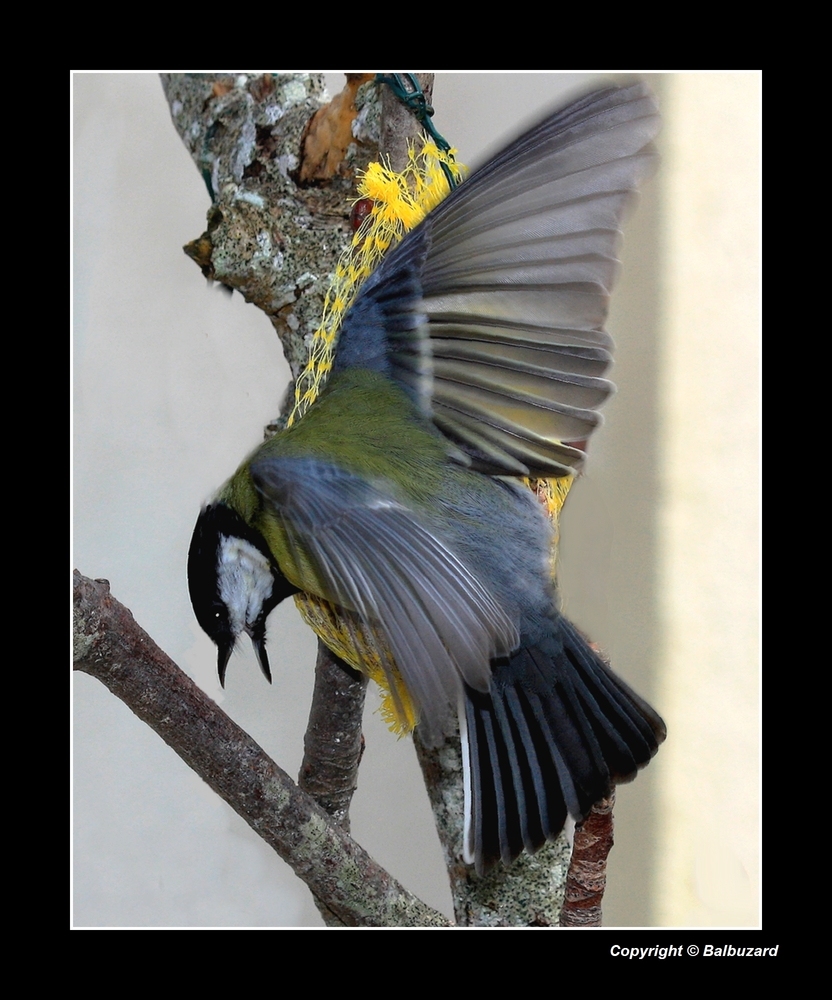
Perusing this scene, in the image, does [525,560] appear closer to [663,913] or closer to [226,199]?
[226,199]

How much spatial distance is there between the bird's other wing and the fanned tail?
82 mm

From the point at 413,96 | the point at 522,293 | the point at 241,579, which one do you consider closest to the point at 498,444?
the point at 522,293

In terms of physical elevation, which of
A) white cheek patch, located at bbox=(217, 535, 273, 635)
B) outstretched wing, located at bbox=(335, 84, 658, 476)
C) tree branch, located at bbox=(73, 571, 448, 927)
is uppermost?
outstretched wing, located at bbox=(335, 84, 658, 476)

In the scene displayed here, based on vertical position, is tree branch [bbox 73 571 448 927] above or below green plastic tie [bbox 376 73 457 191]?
below

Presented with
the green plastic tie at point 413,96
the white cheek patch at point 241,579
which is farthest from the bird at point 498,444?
the green plastic tie at point 413,96

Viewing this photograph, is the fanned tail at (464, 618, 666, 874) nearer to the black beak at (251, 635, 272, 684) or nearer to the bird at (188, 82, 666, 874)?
the bird at (188, 82, 666, 874)

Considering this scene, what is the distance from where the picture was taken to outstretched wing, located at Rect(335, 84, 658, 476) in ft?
2.16

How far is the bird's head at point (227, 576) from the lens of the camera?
Result: 71cm

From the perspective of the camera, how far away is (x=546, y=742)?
69 centimetres

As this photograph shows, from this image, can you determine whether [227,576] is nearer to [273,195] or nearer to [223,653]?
[223,653]

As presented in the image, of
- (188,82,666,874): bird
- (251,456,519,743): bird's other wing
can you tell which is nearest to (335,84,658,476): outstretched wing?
(188,82,666,874): bird

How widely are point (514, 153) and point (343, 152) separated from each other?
0.35m

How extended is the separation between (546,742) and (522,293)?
0.34 m

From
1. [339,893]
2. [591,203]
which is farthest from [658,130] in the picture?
[339,893]
